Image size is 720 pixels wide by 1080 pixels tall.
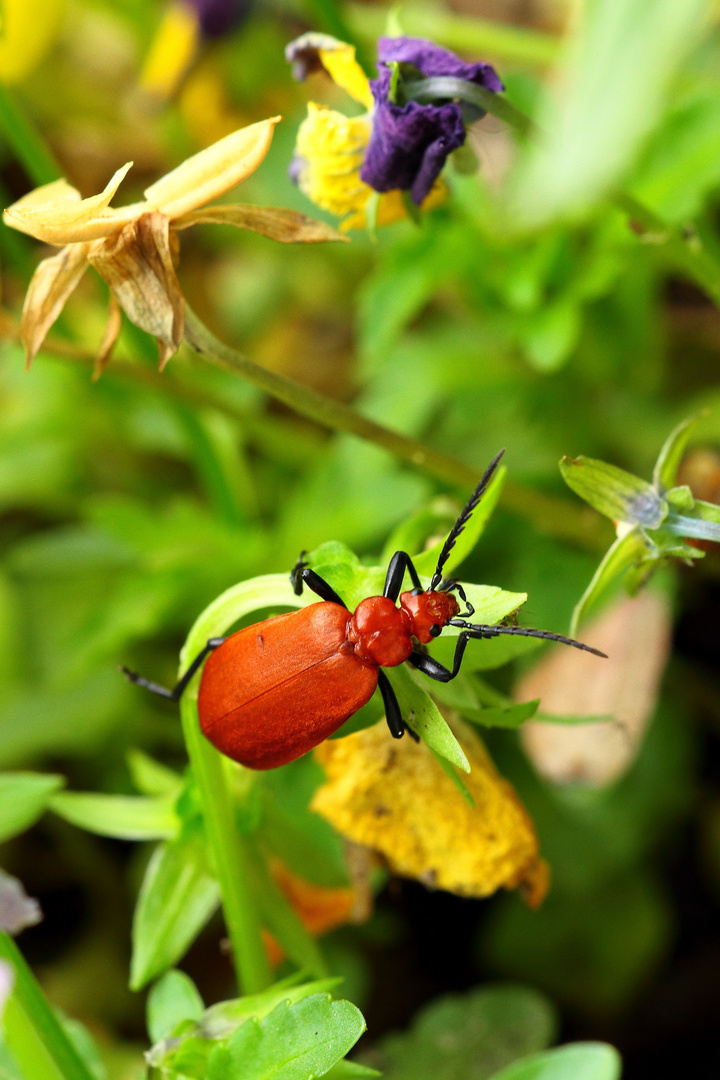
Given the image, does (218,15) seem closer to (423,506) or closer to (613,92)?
(423,506)

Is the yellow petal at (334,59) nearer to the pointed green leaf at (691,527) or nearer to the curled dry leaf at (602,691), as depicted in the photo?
the pointed green leaf at (691,527)

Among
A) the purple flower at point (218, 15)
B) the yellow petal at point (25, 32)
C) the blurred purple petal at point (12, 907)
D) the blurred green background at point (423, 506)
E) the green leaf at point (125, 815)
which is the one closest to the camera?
the blurred purple petal at point (12, 907)

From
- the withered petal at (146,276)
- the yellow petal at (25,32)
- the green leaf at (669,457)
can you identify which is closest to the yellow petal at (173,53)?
the yellow petal at (25,32)

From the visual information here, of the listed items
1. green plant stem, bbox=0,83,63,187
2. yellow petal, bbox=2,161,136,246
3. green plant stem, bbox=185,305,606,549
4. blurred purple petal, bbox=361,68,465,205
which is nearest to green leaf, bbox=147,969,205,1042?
green plant stem, bbox=185,305,606,549

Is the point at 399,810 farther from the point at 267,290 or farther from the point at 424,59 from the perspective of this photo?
the point at 267,290

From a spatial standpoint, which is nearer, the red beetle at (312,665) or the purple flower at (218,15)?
the red beetle at (312,665)

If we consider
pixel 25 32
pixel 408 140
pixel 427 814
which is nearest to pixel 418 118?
pixel 408 140

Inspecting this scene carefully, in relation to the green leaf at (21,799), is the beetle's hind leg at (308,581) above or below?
above

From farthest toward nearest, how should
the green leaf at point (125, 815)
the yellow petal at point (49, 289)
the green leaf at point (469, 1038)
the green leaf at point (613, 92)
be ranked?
the green leaf at point (469, 1038), the green leaf at point (125, 815), the yellow petal at point (49, 289), the green leaf at point (613, 92)
